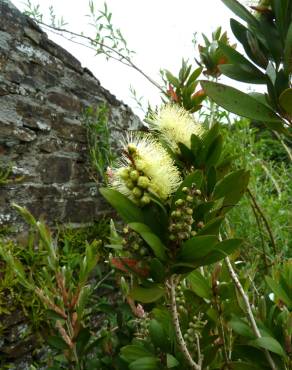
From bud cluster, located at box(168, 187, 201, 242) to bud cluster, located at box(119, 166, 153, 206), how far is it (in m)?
0.06

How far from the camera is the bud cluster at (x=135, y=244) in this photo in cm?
85

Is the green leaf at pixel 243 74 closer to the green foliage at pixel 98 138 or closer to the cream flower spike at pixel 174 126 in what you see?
the cream flower spike at pixel 174 126

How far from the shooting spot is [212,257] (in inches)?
33.5

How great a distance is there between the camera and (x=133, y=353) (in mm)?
1105

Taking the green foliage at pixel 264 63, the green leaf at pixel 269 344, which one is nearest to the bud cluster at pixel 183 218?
the green foliage at pixel 264 63

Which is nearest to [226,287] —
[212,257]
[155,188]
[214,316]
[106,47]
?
[214,316]

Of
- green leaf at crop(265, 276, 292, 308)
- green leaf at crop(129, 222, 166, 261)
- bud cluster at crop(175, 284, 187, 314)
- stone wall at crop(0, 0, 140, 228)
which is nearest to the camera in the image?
green leaf at crop(129, 222, 166, 261)

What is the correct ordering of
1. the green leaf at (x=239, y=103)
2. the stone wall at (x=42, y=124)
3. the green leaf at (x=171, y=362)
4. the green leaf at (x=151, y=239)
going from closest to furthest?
the green leaf at (x=151, y=239), the green leaf at (x=239, y=103), the green leaf at (x=171, y=362), the stone wall at (x=42, y=124)

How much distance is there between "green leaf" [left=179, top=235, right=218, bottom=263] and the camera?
0.81 metres

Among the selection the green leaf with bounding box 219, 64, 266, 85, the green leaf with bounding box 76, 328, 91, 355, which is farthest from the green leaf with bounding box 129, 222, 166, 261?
the green leaf with bounding box 76, 328, 91, 355

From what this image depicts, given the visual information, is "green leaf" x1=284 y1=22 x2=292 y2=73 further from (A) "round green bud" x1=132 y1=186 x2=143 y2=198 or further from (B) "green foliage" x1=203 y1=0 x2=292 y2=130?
(A) "round green bud" x1=132 y1=186 x2=143 y2=198

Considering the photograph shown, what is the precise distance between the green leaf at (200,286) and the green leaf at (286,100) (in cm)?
47

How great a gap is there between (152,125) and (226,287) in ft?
1.50

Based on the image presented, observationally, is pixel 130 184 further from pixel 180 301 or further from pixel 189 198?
pixel 180 301
